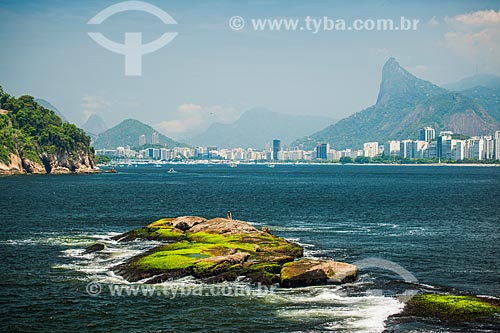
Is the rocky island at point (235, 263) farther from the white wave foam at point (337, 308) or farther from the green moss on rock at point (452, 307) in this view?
the green moss on rock at point (452, 307)

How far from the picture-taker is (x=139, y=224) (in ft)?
273

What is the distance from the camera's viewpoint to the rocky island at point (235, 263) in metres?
44.9

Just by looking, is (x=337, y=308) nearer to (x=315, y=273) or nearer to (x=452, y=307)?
(x=315, y=273)

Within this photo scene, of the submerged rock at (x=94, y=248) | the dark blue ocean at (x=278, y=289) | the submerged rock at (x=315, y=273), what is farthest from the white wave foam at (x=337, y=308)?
the submerged rock at (x=94, y=248)

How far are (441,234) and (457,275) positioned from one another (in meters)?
24.9

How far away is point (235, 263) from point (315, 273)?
7.25m

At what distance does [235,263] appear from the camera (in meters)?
48.1

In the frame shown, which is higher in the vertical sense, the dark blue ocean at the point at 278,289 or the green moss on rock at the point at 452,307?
the green moss on rock at the point at 452,307

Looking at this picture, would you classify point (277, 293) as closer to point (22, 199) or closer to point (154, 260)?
point (154, 260)

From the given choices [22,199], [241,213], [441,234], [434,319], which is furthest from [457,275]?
[22,199]

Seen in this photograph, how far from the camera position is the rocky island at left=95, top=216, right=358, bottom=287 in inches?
1769

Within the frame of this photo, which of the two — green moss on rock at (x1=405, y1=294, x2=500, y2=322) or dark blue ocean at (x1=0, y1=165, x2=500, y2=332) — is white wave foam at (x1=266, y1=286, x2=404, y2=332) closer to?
dark blue ocean at (x1=0, y1=165, x2=500, y2=332)

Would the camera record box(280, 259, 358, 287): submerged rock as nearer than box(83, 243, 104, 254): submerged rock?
Yes

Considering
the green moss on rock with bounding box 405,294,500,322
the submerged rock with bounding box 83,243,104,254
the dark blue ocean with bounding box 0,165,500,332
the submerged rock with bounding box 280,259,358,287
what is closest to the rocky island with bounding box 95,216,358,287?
the submerged rock with bounding box 280,259,358,287
